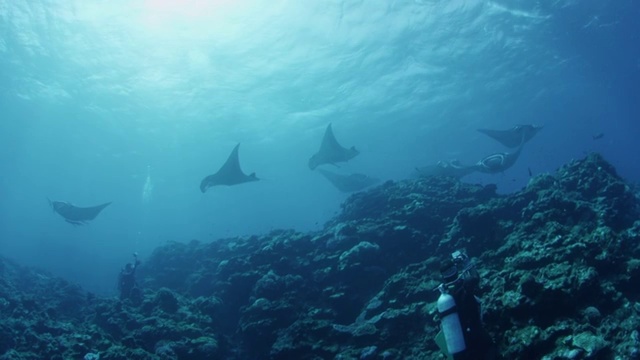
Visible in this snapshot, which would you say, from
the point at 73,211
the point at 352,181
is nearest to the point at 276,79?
the point at 352,181

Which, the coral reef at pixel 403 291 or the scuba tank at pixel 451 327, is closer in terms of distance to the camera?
the scuba tank at pixel 451 327

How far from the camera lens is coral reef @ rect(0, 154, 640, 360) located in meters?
5.16

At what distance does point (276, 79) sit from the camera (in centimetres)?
2852

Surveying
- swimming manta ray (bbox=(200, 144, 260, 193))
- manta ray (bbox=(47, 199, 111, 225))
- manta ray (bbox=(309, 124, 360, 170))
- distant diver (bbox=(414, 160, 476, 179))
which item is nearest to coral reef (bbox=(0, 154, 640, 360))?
swimming manta ray (bbox=(200, 144, 260, 193))

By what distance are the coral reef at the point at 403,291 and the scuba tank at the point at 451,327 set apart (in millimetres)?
731

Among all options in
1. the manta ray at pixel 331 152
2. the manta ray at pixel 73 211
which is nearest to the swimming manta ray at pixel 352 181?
the manta ray at pixel 331 152

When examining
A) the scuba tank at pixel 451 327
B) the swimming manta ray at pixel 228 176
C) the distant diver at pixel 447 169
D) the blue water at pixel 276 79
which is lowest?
the scuba tank at pixel 451 327

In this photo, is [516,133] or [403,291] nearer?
[403,291]

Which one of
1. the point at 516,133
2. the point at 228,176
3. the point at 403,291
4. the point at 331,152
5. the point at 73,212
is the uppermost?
the point at 331,152

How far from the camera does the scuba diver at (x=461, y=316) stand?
454cm

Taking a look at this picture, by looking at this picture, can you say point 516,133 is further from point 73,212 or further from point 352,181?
point 73,212

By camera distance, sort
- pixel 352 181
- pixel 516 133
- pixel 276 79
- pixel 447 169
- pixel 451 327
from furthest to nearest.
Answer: pixel 276 79, pixel 352 181, pixel 447 169, pixel 516 133, pixel 451 327

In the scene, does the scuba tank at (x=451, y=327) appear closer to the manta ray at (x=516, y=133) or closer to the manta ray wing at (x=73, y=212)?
the manta ray at (x=516, y=133)

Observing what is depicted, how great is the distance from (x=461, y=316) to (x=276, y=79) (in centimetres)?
2610
